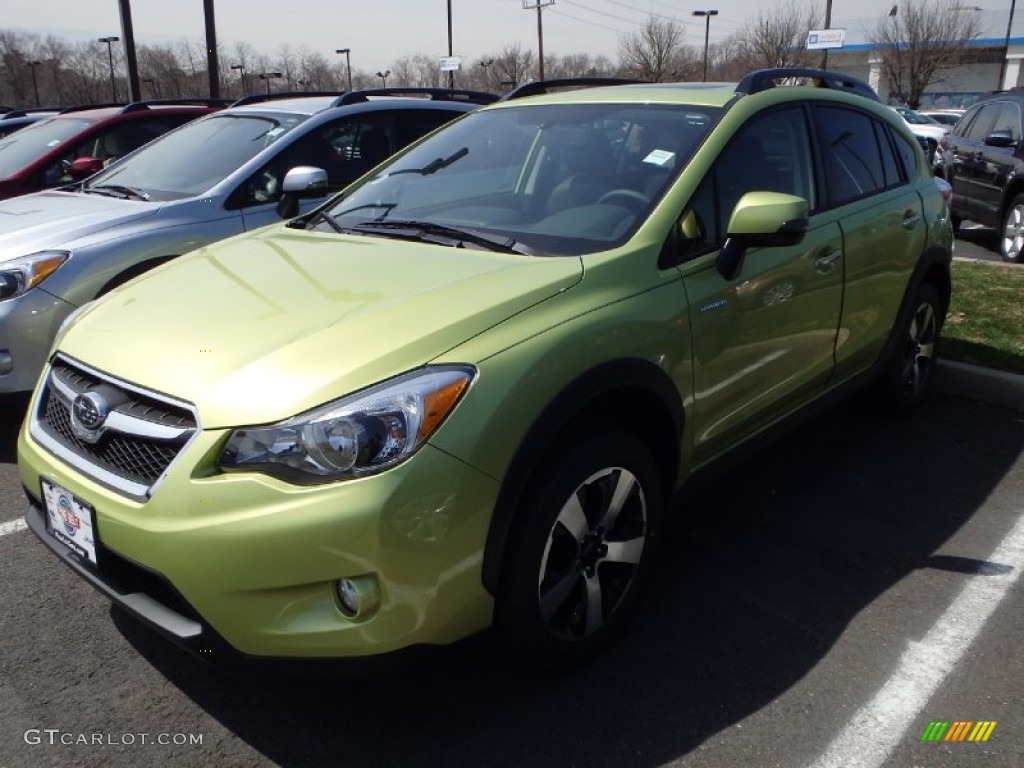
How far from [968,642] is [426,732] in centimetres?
178

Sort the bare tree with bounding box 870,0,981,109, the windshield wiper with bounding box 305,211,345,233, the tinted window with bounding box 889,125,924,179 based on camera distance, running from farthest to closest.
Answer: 1. the bare tree with bounding box 870,0,981,109
2. the tinted window with bounding box 889,125,924,179
3. the windshield wiper with bounding box 305,211,345,233

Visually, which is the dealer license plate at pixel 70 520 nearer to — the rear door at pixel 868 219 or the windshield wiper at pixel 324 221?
the windshield wiper at pixel 324 221

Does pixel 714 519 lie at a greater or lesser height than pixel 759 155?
lesser

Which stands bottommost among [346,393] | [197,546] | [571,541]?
[571,541]

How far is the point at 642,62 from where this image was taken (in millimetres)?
49875

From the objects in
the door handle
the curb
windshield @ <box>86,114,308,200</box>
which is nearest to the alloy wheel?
the door handle

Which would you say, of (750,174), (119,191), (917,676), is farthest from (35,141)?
(917,676)

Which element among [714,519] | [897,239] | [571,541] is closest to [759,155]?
[897,239]

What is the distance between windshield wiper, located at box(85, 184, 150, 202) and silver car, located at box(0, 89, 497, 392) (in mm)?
12

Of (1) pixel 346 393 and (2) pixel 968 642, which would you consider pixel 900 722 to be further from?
(1) pixel 346 393

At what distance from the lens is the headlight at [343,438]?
2129 millimetres

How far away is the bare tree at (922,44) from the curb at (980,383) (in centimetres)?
4642

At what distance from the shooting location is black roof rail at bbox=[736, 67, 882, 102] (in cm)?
357

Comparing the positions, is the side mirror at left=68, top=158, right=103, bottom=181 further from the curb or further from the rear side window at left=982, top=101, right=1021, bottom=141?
the rear side window at left=982, top=101, right=1021, bottom=141
